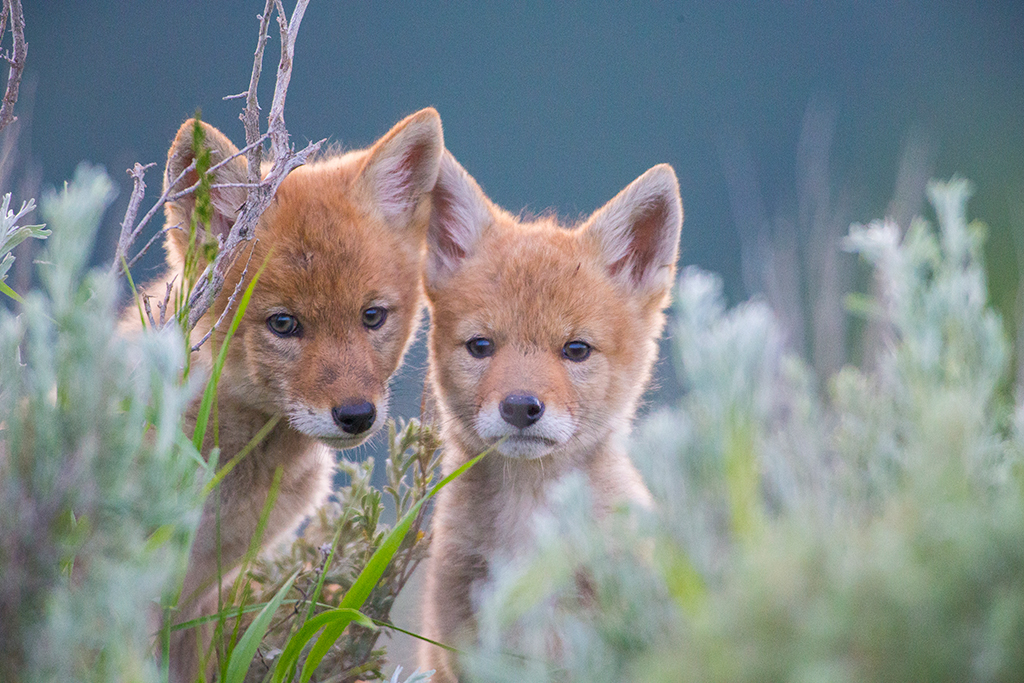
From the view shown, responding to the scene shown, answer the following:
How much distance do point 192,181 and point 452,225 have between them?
1.98 ft

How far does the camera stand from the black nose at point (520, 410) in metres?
1.55

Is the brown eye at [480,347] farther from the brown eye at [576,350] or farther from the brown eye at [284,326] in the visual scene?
the brown eye at [284,326]

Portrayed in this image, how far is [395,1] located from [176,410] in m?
2.68

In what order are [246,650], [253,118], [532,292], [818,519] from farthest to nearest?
[532,292], [253,118], [246,650], [818,519]

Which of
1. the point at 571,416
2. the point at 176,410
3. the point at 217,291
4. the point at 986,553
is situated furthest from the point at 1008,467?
the point at 217,291

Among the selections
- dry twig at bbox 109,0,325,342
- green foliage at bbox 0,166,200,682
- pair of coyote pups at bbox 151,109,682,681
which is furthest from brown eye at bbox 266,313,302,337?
green foliage at bbox 0,166,200,682

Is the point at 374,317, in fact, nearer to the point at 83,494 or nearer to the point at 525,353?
the point at 525,353

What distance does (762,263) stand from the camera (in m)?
1.03

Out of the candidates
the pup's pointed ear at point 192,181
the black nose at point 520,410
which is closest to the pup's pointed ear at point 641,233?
the black nose at point 520,410

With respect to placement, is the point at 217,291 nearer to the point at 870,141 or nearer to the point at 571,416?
the point at 571,416

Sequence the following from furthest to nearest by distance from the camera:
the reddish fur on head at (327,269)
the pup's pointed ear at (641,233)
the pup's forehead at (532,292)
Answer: the pup's pointed ear at (641,233) → the pup's forehead at (532,292) → the reddish fur on head at (327,269)

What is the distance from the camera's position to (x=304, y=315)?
1.66 metres

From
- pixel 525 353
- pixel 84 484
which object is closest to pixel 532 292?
pixel 525 353

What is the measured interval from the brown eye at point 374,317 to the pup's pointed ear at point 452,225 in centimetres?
18
